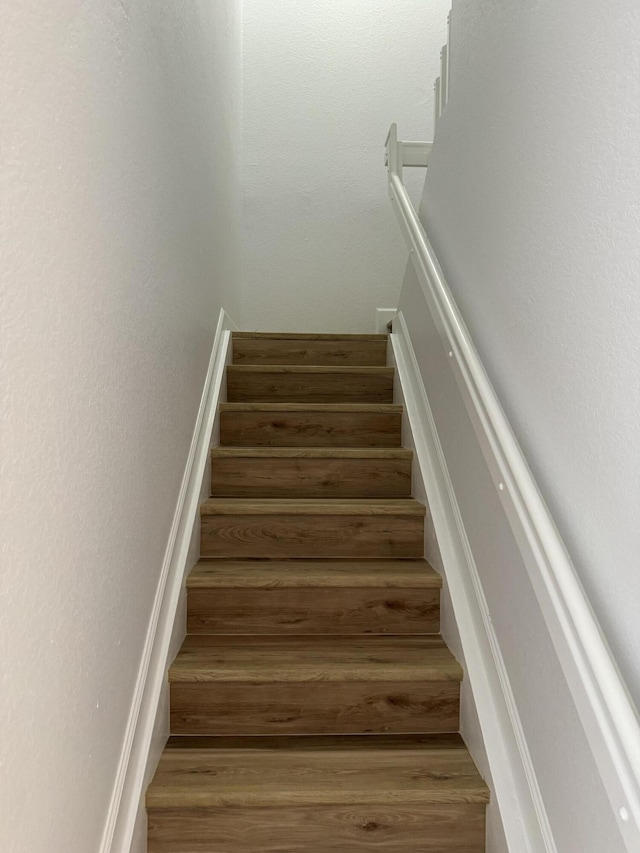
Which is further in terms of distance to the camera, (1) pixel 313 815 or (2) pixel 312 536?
(2) pixel 312 536

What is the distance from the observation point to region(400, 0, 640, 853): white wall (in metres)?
0.94

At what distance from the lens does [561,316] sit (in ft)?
3.84

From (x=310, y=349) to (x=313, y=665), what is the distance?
1907 mm

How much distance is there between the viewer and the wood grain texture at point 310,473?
8.15 feet

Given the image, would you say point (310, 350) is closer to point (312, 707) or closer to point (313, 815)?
point (312, 707)

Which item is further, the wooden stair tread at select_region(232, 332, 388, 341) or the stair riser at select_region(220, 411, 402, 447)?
the wooden stair tread at select_region(232, 332, 388, 341)

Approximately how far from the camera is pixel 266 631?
A: 6.48 ft

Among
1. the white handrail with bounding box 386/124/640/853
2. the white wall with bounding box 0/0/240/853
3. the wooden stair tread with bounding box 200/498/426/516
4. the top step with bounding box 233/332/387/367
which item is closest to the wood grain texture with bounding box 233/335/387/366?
the top step with bounding box 233/332/387/367

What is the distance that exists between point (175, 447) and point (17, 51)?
125 centimetres

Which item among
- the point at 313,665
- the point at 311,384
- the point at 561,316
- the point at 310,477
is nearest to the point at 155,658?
the point at 313,665

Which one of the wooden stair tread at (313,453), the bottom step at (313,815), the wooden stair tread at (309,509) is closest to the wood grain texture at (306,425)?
the wooden stair tread at (313,453)

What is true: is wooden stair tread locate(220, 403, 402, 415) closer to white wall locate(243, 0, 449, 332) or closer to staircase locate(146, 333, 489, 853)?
staircase locate(146, 333, 489, 853)

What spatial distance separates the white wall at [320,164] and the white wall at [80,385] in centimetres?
228

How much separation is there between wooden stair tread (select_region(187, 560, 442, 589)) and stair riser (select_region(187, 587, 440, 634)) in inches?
0.8
